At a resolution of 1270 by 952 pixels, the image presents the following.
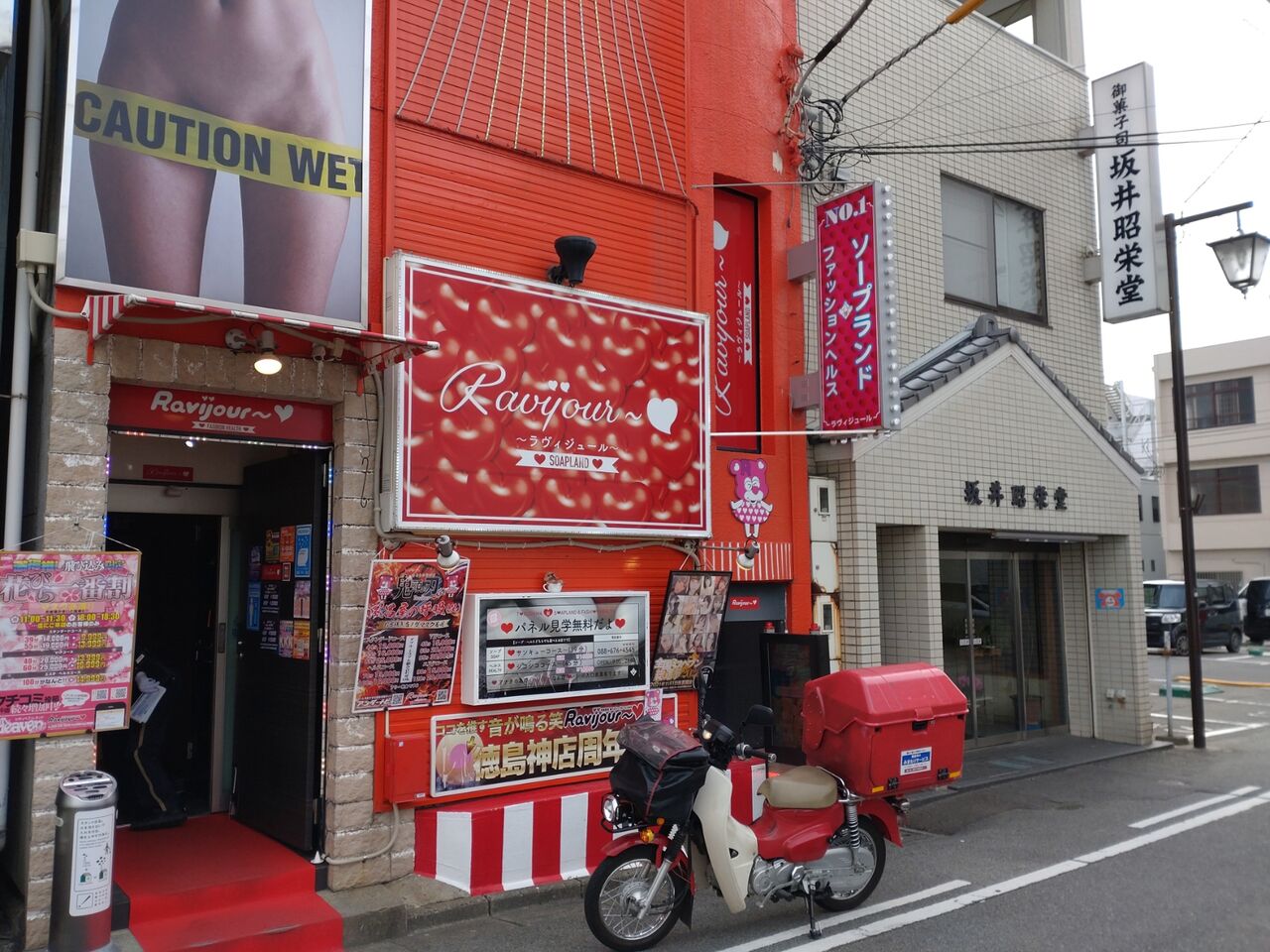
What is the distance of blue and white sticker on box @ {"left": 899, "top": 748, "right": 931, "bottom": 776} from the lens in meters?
6.91

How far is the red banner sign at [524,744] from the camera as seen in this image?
7180 millimetres

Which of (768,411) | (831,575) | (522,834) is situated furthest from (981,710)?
(522,834)

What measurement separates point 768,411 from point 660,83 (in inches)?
127

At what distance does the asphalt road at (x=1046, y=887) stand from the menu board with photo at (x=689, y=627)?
79.4 inches

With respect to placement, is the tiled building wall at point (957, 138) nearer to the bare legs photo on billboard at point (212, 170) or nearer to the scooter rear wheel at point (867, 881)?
the scooter rear wheel at point (867, 881)

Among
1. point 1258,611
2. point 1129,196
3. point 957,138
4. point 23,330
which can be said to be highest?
point 957,138

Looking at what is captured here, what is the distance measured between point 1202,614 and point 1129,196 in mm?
16829

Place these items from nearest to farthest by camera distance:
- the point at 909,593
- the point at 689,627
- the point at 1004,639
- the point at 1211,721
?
1. the point at 689,627
2. the point at 909,593
3. the point at 1004,639
4. the point at 1211,721

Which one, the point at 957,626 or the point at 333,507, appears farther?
the point at 957,626

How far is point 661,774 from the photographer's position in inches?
229

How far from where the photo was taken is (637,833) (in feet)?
19.6

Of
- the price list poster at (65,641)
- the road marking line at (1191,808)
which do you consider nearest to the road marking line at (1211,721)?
the road marking line at (1191,808)

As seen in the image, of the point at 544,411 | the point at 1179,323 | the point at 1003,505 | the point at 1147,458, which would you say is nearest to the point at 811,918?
the point at 544,411

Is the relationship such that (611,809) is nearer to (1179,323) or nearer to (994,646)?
(994,646)
